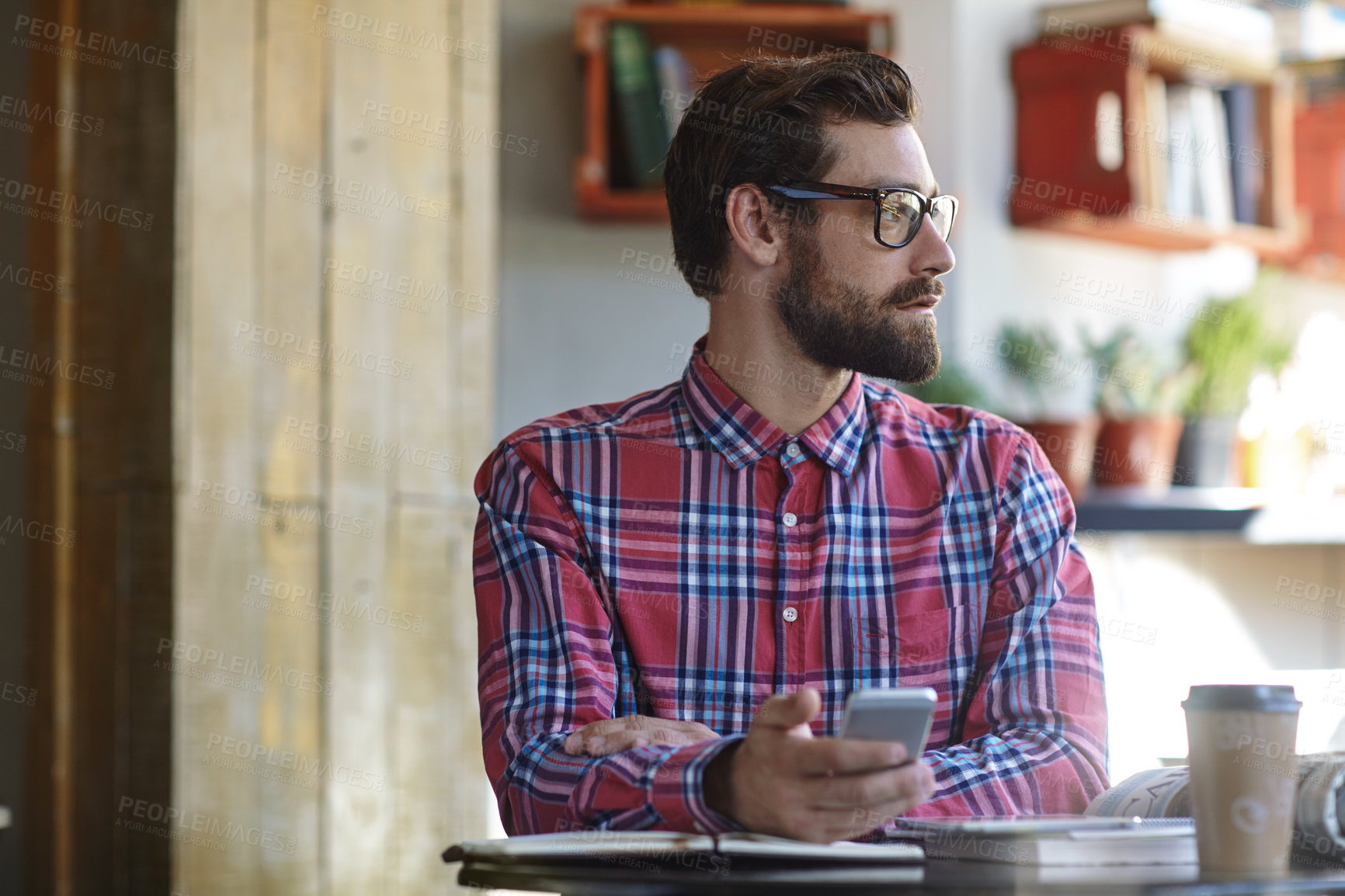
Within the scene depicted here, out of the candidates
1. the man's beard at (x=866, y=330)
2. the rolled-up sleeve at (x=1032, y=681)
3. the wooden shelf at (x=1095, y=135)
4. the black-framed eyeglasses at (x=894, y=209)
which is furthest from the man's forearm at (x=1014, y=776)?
the wooden shelf at (x=1095, y=135)

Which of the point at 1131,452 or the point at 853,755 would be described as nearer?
the point at 853,755

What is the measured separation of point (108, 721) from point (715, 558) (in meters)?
1.17

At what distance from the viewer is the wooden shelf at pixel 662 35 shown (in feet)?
8.24

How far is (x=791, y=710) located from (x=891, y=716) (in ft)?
0.31

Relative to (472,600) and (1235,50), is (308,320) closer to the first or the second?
(472,600)

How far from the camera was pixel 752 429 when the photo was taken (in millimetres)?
1438

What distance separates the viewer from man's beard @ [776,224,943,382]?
1.47 m

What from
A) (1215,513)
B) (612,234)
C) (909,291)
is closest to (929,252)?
(909,291)

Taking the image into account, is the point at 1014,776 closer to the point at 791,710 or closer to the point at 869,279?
the point at 791,710

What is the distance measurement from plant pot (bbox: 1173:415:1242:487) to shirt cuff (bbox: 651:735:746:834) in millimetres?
2042

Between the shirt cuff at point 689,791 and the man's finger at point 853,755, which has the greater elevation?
the man's finger at point 853,755

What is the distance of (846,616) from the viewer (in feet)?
4.50

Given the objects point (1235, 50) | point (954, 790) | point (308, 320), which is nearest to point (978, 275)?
point (1235, 50)

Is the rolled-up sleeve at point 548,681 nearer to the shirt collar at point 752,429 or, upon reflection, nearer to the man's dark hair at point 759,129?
→ the shirt collar at point 752,429
